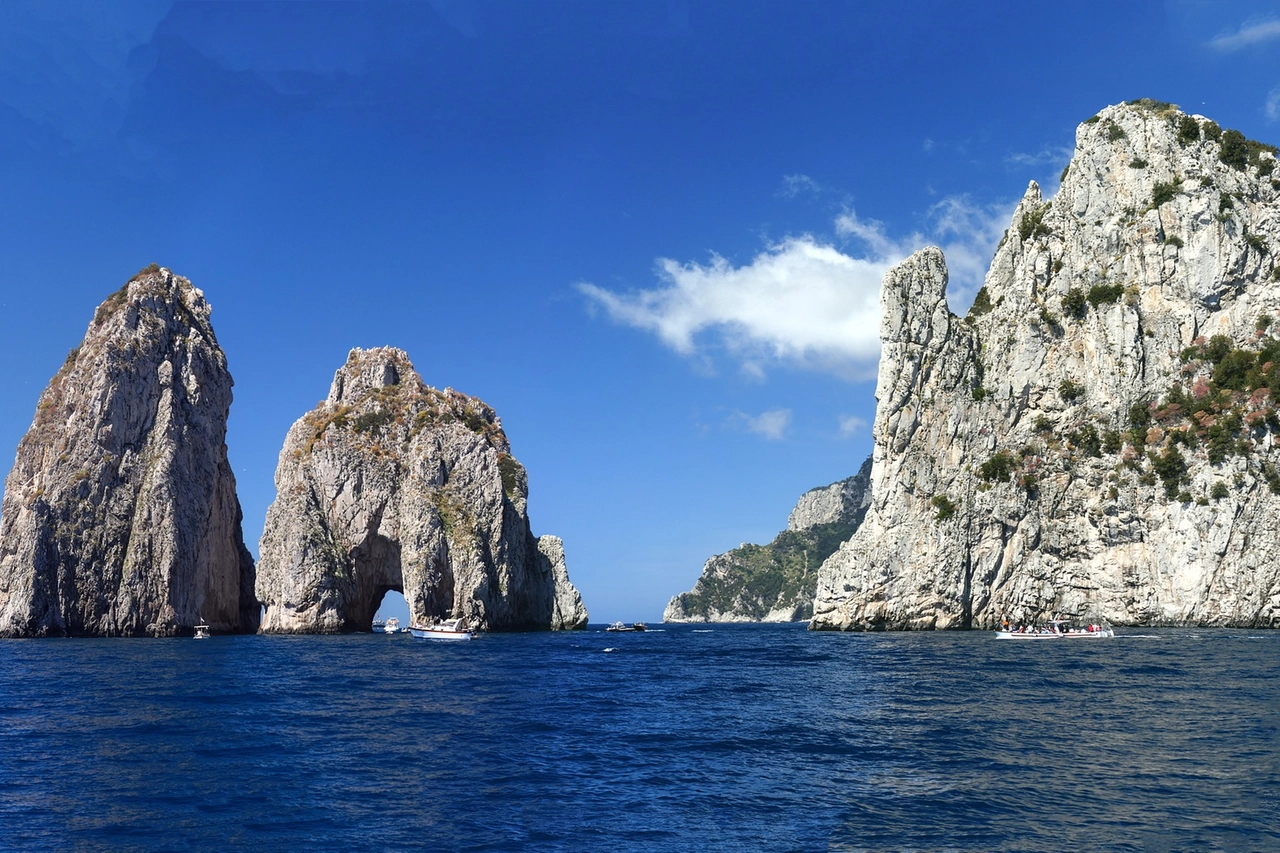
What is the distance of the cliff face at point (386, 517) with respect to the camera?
112125mm

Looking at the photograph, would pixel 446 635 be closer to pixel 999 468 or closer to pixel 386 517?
pixel 386 517

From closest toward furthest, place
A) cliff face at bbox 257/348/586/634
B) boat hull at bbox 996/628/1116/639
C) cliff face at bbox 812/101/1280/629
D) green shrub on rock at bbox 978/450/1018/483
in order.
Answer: boat hull at bbox 996/628/1116/639 < cliff face at bbox 812/101/1280/629 < green shrub on rock at bbox 978/450/1018/483 < cliff face at bbox 257/348/586/634

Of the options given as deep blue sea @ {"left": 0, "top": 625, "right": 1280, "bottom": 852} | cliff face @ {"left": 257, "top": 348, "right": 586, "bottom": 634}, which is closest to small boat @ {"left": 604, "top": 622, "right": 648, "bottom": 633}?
cliff face @ {"left": 257, "top": 348, "right": 586, "bottom": 634}

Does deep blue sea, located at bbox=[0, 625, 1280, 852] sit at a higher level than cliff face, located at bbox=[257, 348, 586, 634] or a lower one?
lower

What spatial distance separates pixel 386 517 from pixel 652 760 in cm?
9624

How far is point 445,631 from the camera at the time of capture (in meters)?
97.9

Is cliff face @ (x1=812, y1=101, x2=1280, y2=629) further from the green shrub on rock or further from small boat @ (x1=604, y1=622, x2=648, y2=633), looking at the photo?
small boat @ (x1=604, y1=622, x2=648, y2=633)

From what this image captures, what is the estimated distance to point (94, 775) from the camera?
24.7 metres

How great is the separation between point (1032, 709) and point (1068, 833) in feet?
60.2

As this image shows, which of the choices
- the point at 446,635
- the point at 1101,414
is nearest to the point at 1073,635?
the point at 1101,414

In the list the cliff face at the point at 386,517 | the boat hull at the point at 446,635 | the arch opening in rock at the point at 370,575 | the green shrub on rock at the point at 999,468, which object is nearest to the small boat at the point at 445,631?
the boat hull at the point at 446,635

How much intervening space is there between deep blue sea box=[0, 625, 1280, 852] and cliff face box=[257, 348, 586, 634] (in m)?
59.6

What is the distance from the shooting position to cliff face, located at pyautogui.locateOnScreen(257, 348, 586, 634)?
368ft

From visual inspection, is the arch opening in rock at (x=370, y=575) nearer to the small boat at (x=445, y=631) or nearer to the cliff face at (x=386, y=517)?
the cliff face at (x=386, y=517)
